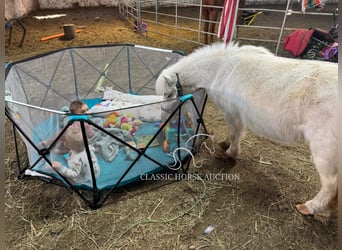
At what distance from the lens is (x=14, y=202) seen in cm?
194

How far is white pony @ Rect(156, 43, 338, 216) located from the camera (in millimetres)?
1526

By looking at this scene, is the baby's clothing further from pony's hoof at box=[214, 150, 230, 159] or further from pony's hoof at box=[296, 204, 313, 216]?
pony's hoof at box=[296, 204, 313, 216]

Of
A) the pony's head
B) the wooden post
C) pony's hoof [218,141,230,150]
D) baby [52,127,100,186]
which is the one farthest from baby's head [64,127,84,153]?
the wooden post

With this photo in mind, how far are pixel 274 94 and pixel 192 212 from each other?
3.15ft

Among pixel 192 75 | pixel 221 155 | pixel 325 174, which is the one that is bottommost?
pixel 221 155

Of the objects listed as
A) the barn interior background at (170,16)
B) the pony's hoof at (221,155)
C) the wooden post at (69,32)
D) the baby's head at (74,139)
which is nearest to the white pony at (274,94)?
the pony's hoof at (221,155)

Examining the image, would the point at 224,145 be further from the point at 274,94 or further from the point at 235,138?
the point at 274,94

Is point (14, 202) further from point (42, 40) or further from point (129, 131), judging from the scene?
point (42, 40)

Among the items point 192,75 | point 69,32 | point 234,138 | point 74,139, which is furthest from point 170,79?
point 69,32

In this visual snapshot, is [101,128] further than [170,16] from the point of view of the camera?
No

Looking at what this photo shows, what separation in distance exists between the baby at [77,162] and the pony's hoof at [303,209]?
4.69 ft

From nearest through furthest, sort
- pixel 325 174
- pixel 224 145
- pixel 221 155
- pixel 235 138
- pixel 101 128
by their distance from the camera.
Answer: pixel 325 174 < pixel 101 128 < pixel 235 138 < pixel 221 155 < pixel 224 145

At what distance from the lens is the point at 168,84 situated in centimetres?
220

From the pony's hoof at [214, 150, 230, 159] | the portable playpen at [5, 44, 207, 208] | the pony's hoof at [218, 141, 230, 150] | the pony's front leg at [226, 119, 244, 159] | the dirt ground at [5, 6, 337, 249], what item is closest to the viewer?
the dirt ground at [5, 6, 337, 249]
